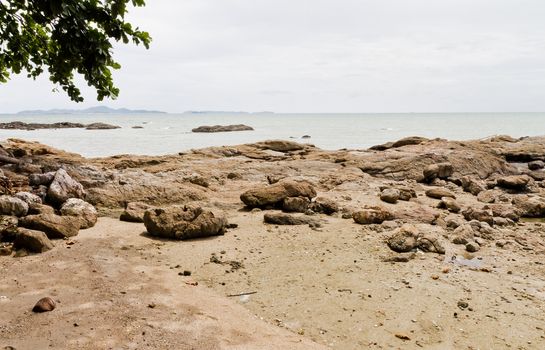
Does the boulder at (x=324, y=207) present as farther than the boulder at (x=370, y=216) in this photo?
Yes

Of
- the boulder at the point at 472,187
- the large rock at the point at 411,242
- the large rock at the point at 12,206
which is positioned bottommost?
the boulder at the point at 472,187

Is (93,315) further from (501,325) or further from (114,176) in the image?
(114,176)

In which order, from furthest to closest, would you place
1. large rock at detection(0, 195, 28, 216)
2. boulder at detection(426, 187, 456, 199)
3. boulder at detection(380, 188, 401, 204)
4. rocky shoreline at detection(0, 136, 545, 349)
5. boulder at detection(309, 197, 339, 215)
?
boulder at detection(426, 187, 456, 199) → boulder at detection(380, 188, 401, 204) → boulder at detection(309, 197, 339, 215) → large rock at detection(0, 195, 28, 216) → rocky shoreline at detection(0, 136, 545, 349)

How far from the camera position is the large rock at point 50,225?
25.2 ft

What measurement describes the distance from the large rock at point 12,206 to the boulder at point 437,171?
13928 mm

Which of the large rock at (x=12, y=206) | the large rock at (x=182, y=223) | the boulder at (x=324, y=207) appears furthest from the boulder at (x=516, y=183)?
the large rock at (x=12, y=206)

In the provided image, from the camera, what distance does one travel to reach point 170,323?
4883mm

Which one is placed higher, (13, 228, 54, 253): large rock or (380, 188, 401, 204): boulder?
(13, 228, 54, 253): large rock

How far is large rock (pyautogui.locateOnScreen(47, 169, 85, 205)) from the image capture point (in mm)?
9359

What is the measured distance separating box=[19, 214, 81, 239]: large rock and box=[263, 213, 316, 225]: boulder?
13.5 ft

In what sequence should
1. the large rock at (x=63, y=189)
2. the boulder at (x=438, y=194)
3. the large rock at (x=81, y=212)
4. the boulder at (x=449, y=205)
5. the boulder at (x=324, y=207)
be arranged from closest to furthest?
1. the large rock at (x=81, y=212)
2. the large rock at (x=63, y=189)
3. the boulder at (x=324, y=207)
4. the boulder at (x=449, y=205)
5. the boulder at (x=438, y=194)

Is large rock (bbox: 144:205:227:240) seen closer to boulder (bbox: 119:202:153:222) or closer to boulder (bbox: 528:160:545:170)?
boulder (bbox: 119:202:153:222)

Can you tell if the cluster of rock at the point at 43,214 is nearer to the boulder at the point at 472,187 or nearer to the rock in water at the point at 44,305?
the rock in water at the point at 44,305

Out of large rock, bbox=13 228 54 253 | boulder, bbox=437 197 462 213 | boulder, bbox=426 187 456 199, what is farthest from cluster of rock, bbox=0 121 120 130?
boulder, bbox=437 197 462 213
